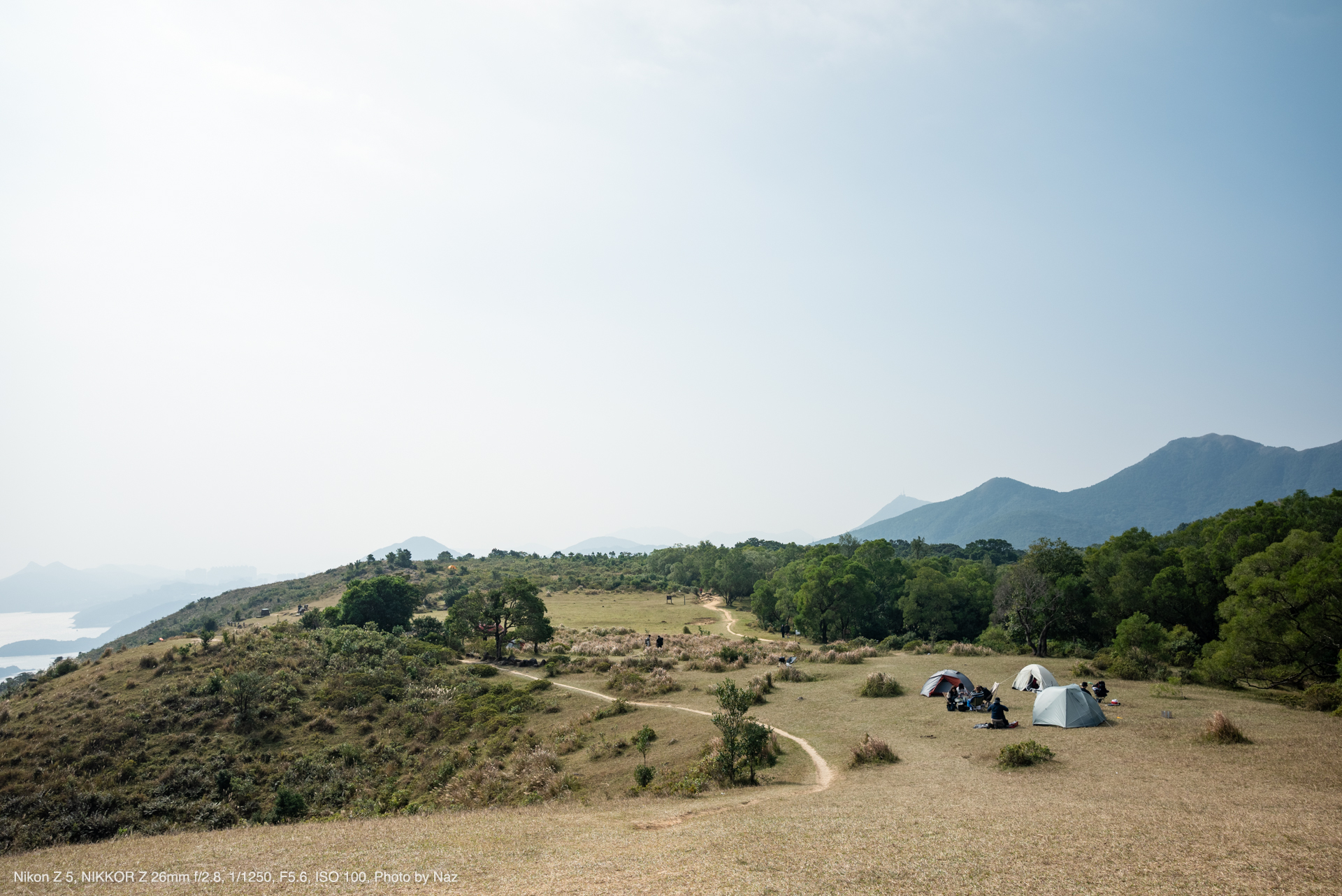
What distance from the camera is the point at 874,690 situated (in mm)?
32875

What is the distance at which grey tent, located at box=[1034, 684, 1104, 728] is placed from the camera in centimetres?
2323

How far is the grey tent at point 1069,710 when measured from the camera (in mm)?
23234

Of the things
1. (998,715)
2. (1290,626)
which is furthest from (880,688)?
(1290,626)

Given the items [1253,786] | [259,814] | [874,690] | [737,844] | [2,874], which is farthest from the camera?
[874,690]

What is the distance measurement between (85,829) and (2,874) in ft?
38.7

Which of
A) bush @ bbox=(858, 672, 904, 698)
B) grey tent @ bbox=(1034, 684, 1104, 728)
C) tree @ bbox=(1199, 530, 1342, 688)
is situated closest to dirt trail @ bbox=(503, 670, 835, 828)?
bush @ bbox=(858, 672, 904, 698)

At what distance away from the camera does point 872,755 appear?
21.6m

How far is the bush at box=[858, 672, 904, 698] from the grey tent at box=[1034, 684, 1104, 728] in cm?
912

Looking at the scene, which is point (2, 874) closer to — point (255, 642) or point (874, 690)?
point (874, 690)

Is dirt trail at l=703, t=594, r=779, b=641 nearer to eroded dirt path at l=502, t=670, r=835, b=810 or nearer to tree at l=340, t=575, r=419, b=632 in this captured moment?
eroded dirt path at l=502, t=670, r=835, b=810

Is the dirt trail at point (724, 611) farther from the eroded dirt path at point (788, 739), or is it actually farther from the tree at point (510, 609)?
the eroded dirt path at point (788, 739)

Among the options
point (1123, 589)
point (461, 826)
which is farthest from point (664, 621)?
point (461, 826)

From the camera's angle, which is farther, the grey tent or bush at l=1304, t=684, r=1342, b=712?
bush at l=1304, t=684, r=1342, b=712

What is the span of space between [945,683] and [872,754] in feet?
39.2
